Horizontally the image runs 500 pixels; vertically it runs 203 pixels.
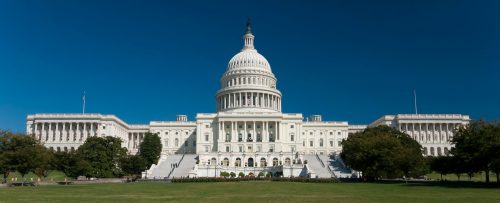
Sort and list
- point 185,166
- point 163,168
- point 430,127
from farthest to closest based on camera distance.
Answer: point 430,127 < point 185,166 < point 163,168

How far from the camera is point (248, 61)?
142 metres

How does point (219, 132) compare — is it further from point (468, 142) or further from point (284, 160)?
point (468, 142)

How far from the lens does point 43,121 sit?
126 metres

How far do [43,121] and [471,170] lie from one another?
109 m

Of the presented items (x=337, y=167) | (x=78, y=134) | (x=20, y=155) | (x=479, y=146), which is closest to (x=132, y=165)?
(x=20, y=155)

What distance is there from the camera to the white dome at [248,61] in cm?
14115

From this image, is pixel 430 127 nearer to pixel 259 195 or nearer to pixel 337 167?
pixel 337 167

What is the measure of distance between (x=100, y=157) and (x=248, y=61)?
7318 cm

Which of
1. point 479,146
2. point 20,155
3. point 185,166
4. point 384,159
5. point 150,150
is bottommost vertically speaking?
point 185,166

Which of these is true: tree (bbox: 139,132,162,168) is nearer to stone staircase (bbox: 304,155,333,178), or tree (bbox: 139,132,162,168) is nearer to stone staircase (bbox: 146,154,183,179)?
stone staircase (bbox: 146,154,183,179)

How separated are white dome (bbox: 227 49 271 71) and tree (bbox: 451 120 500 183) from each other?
3519 inches

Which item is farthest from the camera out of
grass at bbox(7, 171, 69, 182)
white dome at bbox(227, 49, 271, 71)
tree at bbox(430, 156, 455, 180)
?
white dome at bbox(227, 49, 271, 71)

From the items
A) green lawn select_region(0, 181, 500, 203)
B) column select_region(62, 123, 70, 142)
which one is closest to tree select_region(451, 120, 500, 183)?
green lawn select_region(0, 181, 500, 203)

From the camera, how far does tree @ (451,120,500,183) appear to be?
4909cm
